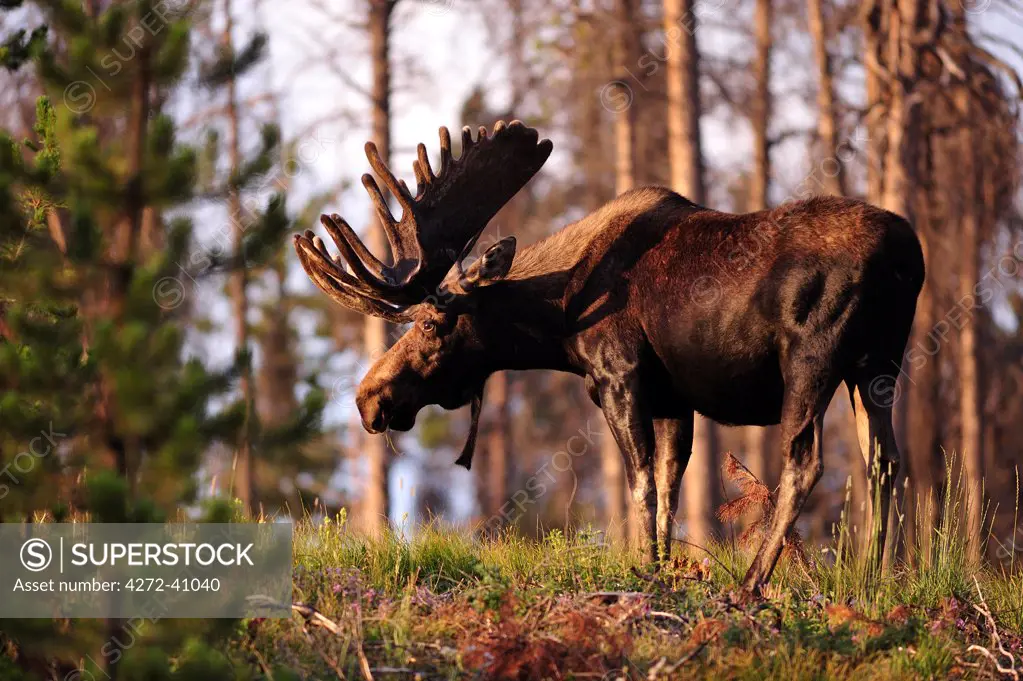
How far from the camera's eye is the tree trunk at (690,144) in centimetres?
1443

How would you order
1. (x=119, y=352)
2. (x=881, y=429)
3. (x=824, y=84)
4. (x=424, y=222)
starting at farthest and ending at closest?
(x=824, y=84), (x=424, y=222), (x=881, y=429), (x=119, y=352)

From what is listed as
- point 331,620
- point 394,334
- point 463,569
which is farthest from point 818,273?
point 394,334

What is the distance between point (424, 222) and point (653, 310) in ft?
6.07

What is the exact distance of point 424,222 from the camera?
27.0 feet

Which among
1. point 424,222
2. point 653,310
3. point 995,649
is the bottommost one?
point 995,649

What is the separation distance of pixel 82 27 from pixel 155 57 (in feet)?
1.32

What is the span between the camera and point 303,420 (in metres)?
6.31

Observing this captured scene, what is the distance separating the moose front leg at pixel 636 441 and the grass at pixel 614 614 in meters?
0.32

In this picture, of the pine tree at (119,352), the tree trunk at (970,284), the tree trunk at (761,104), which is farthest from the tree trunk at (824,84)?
the pine tree at (119,352)

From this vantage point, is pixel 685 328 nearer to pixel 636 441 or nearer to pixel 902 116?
pixel 636 441

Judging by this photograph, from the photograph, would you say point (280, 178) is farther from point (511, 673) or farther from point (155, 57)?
point (511, 673)

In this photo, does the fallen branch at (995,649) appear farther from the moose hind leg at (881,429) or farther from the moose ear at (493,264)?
the moose ear at (493,264)

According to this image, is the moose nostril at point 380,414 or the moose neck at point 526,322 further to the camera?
the moose nostril at point 380,414

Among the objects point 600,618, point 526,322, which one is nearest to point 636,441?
point 526,322
